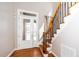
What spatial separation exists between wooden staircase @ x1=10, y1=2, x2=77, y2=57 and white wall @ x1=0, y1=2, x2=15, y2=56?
20 cm

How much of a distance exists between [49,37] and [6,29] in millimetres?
947

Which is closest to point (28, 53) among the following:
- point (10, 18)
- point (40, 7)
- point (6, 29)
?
point (6, 29)

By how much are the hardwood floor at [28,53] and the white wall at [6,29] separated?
17cm

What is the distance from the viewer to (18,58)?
2.53 meters

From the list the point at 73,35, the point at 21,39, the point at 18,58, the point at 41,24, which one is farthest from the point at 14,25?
the point at 73,35

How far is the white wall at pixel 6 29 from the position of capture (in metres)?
2.41

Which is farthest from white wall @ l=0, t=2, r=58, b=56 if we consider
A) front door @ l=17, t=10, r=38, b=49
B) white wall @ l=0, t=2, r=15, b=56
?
front door @ l=17, t=10, r=38, b=49

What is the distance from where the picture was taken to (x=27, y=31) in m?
2.53

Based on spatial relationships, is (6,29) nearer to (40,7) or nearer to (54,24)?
(40,7)

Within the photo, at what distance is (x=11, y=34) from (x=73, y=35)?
1.30m

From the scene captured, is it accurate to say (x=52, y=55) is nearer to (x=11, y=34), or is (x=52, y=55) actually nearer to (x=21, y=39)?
(x=21, y=39)

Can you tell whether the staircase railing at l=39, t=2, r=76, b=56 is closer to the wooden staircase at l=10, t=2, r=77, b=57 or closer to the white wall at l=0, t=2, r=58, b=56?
the wooden staircase at l=10, t=2, r=77, b=57

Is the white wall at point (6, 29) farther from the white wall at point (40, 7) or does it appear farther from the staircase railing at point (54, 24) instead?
the staircase railing at point (54, 24)

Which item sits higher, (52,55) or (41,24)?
(41,24)
